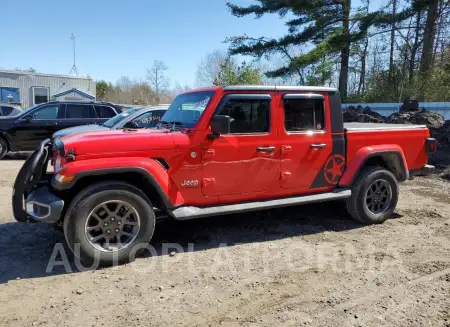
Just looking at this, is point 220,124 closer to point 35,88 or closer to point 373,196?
point 373,196

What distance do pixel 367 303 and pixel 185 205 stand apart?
211 cm

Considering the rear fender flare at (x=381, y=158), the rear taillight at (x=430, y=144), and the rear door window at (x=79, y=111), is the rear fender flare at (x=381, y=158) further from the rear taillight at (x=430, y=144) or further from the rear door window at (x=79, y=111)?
the rear door window at (x=79, y=111)

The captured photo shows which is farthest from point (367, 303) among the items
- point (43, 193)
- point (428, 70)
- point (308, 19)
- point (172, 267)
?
point (308, 19)

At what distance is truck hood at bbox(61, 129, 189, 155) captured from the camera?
147 inches

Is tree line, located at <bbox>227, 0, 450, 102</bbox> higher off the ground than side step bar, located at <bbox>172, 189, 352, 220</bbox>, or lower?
higher

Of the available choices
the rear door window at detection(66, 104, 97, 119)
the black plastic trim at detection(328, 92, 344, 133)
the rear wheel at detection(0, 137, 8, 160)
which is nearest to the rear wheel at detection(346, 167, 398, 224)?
the black plastic trim at detection(328, 92, 344, 133)

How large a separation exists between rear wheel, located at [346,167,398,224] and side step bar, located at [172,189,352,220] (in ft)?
0.58

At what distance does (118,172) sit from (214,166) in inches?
43.0

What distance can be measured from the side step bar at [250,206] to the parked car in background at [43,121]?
8.48m

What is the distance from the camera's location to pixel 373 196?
5297mm

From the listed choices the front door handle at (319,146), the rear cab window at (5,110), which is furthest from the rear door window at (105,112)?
the front door handle at (319,146)

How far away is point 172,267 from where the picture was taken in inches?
151

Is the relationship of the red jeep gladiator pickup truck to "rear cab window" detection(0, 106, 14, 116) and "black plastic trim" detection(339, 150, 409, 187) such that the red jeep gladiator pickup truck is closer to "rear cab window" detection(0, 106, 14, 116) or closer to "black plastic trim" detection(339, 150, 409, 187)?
"black plastic trim" detection(339, 150, 409, 187)

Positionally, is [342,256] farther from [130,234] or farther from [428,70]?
[428,70]
